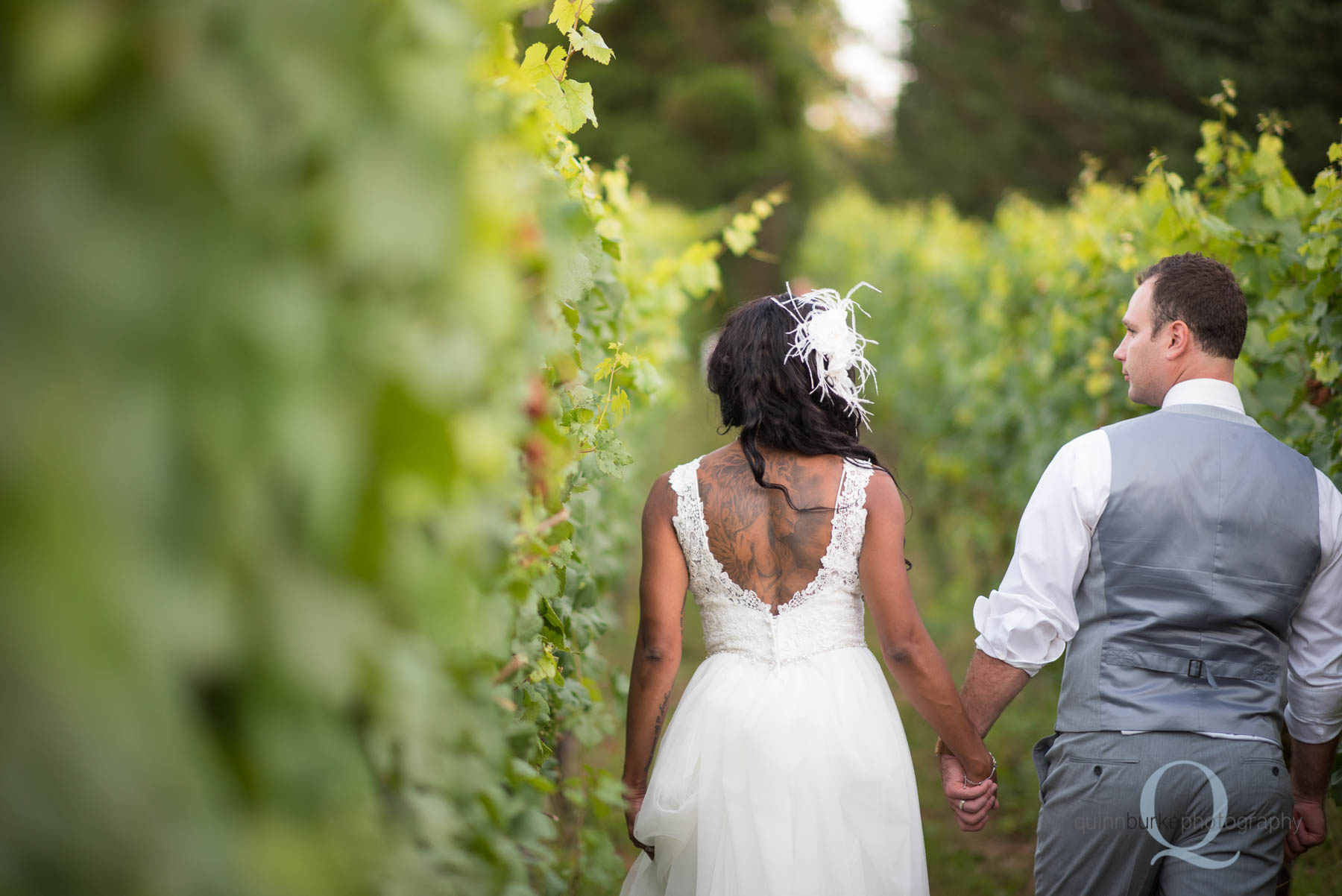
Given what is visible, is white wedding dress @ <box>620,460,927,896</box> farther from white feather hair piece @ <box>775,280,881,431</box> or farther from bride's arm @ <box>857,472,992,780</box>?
white feather hair piece @ <box>775,280,881,431</box>

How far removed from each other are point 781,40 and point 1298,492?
94.9 feet

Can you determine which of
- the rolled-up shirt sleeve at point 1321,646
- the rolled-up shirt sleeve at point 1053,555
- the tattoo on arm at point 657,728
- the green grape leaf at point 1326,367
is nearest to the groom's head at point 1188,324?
the rolled-up shirt sleeve at point 1053,555

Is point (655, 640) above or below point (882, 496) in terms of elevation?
below

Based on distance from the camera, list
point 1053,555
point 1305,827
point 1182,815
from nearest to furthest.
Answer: point 1182,815 < point 1053,555 < point 1305,827

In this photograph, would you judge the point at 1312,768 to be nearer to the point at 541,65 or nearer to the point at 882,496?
the point at 882,496

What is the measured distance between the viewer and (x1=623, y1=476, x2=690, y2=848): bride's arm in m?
2.66

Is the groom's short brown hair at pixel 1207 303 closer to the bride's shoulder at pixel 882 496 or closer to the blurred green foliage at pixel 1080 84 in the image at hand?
the bride's shoulder at pixel 882 496

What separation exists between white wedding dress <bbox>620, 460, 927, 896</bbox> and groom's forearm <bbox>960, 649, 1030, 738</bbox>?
241 millimetres

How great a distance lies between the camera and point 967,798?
112 inches

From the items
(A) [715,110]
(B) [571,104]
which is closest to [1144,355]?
(B) [571,104]

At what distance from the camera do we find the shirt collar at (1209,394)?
2.54 m

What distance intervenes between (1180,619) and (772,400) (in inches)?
45.4

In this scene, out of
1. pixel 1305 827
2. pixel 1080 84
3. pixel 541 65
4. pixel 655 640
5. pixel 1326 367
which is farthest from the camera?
pixel 1080 84

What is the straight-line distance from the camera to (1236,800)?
7.77ft
